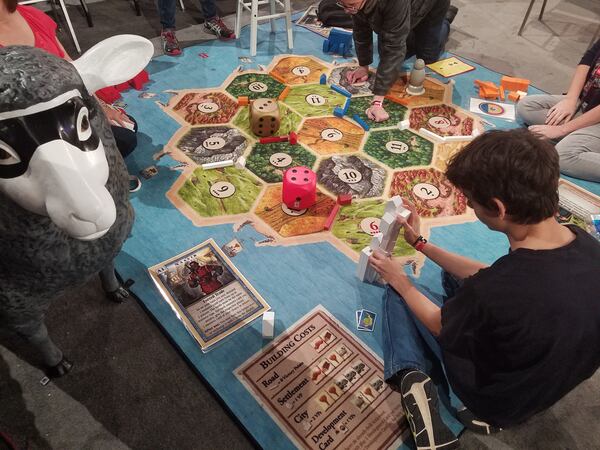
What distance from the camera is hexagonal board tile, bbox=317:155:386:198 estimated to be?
178 cm

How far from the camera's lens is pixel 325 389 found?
1.23 m

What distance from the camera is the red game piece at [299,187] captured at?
5.16ft

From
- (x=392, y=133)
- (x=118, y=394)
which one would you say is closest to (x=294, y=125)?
(x=392, y=133)

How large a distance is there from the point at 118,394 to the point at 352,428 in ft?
2.14

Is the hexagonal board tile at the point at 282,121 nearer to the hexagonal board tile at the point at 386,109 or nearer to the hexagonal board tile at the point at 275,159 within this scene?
the hexagonal board tile at the point at 275,159

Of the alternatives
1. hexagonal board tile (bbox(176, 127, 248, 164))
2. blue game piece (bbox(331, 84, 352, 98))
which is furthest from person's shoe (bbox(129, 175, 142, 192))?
blue game piece (bbox(331, 84, 352, 98))

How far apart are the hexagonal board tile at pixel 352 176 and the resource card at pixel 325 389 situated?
2.02 feet

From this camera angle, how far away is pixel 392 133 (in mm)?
2070

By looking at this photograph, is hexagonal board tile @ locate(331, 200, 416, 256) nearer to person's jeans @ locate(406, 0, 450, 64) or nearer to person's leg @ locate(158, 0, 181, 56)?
person's jeans @ locate(406, 0, 450, 64)

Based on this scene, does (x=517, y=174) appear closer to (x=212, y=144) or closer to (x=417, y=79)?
(x=212, y=144)

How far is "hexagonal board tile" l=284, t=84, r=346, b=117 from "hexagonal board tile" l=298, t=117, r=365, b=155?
0.07 metres

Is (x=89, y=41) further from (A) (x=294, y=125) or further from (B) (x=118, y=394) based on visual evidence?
(B) (x=118, y=394)

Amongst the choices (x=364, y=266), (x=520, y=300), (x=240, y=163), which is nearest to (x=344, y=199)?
(x=364, y=266)

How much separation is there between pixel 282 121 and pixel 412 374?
4.43 feet
